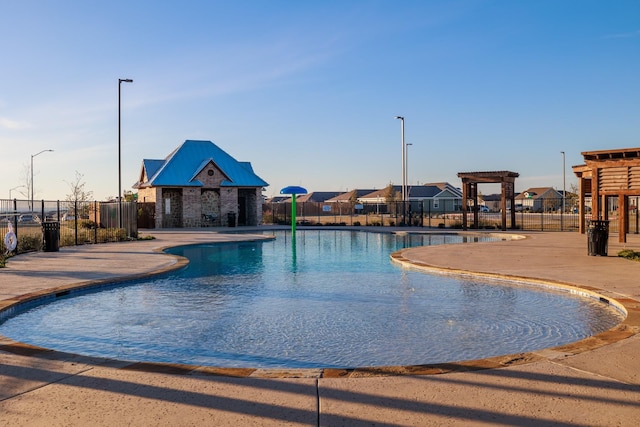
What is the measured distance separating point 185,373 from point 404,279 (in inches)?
327

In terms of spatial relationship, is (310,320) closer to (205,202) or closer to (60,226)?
(60,226)

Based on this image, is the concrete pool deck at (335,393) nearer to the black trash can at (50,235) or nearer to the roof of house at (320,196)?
the black trash can at (50,235)

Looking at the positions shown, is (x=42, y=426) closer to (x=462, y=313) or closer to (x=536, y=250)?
(x=462, y=313)

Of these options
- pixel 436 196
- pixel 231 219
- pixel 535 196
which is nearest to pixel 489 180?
pixel 231 219

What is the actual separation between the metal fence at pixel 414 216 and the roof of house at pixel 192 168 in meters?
5.58

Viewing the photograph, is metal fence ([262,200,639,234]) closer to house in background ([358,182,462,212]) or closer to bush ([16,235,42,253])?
house in background ([358,182,462,212])

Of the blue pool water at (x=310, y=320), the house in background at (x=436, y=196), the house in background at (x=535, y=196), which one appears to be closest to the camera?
the blue pool water at (x=310, y=320)

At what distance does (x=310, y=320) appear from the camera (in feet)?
27.8

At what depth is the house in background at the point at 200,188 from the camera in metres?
36.9

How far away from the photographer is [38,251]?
61.8ft

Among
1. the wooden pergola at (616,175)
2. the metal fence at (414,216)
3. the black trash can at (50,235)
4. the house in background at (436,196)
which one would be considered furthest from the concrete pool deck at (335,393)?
the house in background at (436,196)

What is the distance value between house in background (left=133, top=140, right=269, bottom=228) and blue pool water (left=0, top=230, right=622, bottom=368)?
80.6 feet

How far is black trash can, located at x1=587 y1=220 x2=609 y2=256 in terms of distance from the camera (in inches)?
619

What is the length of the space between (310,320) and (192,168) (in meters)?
31.7
